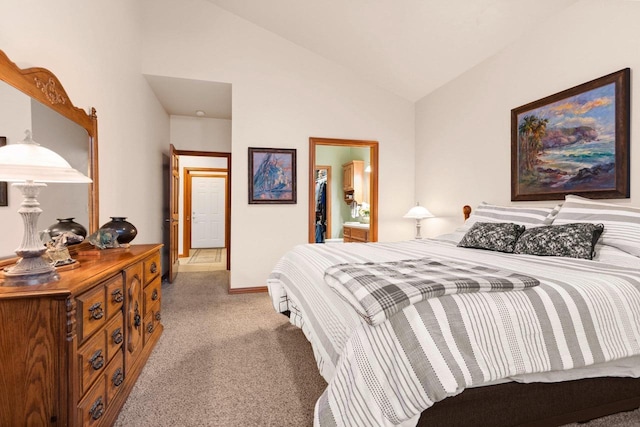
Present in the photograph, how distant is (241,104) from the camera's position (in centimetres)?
397

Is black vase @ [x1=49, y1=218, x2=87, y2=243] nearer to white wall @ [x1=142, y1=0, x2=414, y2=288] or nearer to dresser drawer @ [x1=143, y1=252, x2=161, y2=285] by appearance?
dresser drawer @ [x1=143, y1=252, x2=161, y2=285]

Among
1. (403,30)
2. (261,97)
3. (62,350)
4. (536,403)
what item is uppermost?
(403,30)

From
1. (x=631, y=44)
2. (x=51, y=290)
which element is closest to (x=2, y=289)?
(x=51, y=290)

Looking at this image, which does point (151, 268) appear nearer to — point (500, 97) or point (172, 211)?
→ point (172, 211)

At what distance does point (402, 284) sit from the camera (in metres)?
1.15

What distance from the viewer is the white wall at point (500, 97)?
2.24m

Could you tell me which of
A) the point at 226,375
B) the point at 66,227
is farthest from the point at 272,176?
the point at 226,375

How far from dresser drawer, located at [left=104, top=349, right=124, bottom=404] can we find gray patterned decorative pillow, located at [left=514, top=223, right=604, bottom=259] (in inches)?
100

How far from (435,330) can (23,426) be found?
1483 millimetres

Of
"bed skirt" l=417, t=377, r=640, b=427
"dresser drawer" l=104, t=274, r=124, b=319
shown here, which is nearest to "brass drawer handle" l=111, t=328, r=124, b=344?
"dresser drawer" l=104, t=274, r=124, b=319

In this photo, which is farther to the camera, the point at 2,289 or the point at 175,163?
the point at 175,163

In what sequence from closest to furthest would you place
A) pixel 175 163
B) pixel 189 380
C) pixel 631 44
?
1. pixel 189 380
2. pixel 631 44
3. pixel 175 163

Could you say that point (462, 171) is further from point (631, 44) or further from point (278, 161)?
point (278, 161)

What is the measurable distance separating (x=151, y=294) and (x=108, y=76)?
6.20ft
